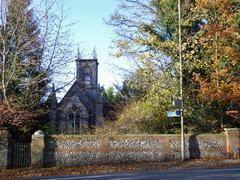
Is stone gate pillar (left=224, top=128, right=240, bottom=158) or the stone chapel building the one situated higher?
the stone chapel building

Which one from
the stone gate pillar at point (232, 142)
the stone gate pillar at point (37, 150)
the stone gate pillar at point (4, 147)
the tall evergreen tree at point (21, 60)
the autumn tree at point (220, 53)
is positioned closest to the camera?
the stone gate pillar at point (4, 147)

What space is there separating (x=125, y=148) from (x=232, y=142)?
21.5 ft

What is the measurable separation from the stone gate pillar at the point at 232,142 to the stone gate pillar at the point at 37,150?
11145 mm

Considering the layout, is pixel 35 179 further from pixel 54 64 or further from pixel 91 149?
pixel 54 64

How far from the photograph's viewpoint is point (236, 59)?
28156 millimetres

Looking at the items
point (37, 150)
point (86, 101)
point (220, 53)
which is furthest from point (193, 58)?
point (86, 101)

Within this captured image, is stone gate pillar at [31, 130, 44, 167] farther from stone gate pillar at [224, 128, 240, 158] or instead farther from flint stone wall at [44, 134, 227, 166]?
stone gate pillar at [224, 128, 240, 158]

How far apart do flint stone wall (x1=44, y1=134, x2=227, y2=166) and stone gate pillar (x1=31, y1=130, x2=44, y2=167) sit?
0.30m

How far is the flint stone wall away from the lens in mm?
26344

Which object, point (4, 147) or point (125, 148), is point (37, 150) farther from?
point (125, 148)

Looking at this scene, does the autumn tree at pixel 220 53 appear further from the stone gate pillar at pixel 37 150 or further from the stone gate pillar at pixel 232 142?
the stone gate pillar at pixel 37 150

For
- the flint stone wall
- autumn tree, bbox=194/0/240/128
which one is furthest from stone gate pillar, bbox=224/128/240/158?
autumn tree, bbox=194/0/240/128

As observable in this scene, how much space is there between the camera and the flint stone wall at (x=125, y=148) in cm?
2634

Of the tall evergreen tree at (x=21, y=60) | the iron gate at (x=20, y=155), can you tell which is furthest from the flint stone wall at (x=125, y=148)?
the tall evergreen tree at (x=21, y=60)
